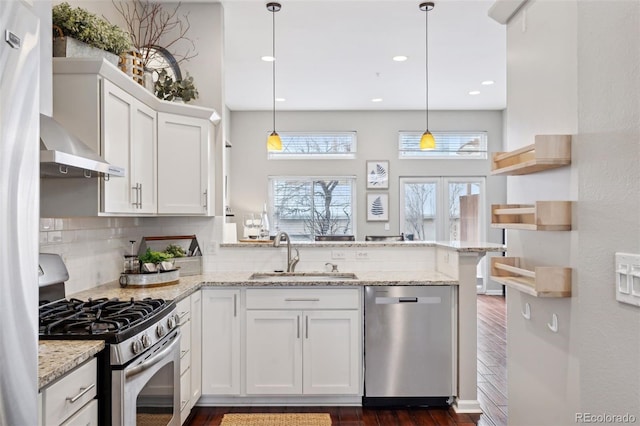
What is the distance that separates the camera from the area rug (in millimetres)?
2814

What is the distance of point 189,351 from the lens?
9.13ft

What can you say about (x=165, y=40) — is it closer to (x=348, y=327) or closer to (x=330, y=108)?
(x=348, y=327)

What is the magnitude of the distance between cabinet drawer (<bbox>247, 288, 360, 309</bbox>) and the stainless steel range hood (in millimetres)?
1373

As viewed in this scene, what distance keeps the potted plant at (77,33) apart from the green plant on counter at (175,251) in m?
1.48

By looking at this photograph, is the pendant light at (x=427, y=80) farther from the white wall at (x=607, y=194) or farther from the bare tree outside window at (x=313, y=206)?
the white wall at (x=607, y=194)

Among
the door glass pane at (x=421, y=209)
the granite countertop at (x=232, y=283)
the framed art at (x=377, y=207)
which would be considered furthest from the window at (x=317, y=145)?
the granite countertop at (x=232, y=283)

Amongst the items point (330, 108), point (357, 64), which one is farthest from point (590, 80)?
point (330, 108)

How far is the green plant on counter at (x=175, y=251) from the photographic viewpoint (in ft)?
10.8

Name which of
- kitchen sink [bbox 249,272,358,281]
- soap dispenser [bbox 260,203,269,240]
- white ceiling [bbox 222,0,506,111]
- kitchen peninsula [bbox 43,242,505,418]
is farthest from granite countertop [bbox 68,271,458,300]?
white ceiling [bbox 222,0,506,111]

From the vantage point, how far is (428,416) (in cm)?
295

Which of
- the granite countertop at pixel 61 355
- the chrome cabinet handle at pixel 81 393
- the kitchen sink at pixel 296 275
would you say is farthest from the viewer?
the kitchen sink at pixel 296 275

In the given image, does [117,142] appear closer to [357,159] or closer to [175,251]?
[175,251]

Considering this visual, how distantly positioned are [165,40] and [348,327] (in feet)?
9.18

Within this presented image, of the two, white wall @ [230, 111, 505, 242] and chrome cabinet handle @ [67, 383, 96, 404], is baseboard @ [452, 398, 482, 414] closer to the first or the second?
chrome cabinet handle @ [67, 383, 96, 404]
